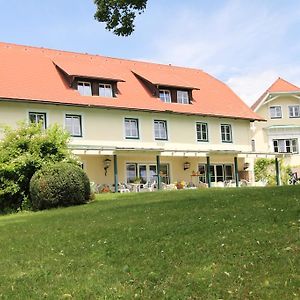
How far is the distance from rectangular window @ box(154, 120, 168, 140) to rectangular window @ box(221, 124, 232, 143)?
186 inches

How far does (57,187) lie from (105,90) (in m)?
14.0

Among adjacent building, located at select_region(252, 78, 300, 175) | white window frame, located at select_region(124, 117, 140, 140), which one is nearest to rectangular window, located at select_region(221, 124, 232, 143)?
white window frame, located at select_region(124, 117, 140, 140)

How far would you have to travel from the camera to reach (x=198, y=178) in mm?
34906

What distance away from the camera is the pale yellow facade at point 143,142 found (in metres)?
29.1

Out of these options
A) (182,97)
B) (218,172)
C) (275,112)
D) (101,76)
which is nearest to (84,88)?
(101,76)

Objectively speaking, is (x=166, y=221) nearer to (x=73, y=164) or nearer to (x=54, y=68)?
(x=73, y=164)

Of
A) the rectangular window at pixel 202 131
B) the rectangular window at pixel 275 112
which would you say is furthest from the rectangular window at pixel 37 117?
the rectangular window at pixel 275 112

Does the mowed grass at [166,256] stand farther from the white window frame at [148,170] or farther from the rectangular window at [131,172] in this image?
the white window frame at [148,170]

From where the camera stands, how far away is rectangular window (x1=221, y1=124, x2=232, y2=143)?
36.0 meters

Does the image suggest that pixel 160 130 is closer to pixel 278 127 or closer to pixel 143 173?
pixel 143 173

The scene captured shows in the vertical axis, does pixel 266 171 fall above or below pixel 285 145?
below

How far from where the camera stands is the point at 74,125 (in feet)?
99.0

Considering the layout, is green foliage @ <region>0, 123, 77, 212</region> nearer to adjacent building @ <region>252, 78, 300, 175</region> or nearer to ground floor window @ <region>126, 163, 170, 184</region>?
ground floor window @ <region>126, 163, 170, 184</region>

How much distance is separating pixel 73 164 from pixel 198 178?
50.5 ft
